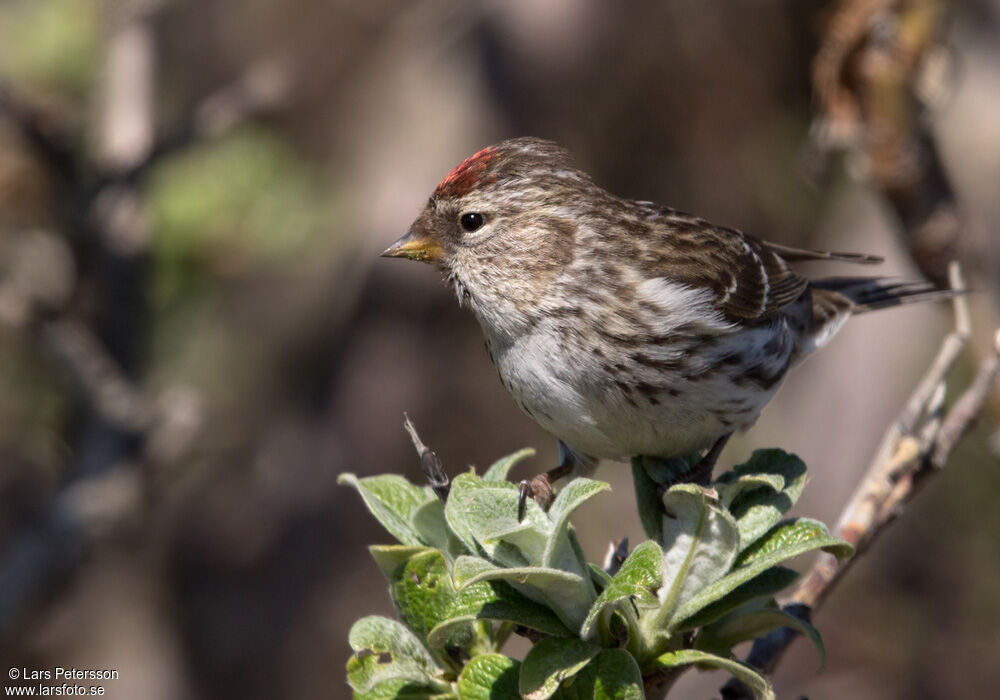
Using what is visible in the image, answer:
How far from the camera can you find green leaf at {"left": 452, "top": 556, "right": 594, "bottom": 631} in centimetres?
159

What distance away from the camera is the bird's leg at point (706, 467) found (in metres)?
2.58

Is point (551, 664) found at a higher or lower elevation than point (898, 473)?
lower

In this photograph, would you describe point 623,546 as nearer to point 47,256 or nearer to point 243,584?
point 47,256

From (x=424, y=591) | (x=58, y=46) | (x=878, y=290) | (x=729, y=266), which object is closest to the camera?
(x=424, y=591)

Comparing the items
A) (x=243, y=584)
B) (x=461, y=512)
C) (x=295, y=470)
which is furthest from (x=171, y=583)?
(x=461, y=512)

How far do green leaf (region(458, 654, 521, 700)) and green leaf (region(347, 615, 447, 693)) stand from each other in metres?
0.12

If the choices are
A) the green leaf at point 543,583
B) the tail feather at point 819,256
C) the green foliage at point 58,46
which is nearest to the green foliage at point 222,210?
the green foliage at point 58,46

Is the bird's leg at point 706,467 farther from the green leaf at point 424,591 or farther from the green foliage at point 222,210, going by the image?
the green foliage at point 222,210

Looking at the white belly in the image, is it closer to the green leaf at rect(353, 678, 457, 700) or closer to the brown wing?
the brown wing

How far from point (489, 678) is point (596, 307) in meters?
1.20

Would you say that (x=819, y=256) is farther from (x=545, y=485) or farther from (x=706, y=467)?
(x=545, y=485)

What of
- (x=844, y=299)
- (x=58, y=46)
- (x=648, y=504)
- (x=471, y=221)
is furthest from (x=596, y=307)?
(x=58, y=46)

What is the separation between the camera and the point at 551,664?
1673mm

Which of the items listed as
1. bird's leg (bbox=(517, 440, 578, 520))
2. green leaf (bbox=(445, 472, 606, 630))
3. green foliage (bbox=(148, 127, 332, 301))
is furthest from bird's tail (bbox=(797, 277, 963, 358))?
green foliage (bbox=(148, 127, 332, 301))
